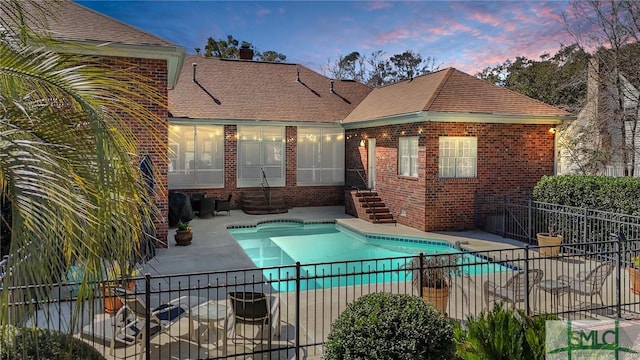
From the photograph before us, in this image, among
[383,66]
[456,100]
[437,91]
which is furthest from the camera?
[383,66]

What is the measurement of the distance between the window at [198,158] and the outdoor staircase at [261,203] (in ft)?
3.99

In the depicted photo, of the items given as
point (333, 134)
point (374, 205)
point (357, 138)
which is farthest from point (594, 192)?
point (333, 134)

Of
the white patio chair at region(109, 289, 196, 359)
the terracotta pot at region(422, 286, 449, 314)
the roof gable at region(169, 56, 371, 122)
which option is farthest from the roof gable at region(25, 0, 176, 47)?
the terracotta pot at region(422, 286, 449, 314)

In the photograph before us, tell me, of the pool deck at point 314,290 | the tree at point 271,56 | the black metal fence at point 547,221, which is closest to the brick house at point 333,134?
the black metal fence at point 547,221

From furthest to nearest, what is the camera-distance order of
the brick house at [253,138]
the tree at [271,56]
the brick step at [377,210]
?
the tree at [271,56] → the brick house at [253,138] → the brick step at [377,210]

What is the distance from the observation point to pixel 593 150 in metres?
19.4

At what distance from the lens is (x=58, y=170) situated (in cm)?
246

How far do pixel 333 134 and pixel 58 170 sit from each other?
18918 mm

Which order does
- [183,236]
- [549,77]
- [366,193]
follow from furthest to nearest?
1. [549,77]
2. [366,193]
3. [183,236]

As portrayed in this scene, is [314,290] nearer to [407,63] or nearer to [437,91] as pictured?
[437,91]

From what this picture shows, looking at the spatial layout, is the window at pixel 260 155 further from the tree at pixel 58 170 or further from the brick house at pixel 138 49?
the tree at pixel 58 170

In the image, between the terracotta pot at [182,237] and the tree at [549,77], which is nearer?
the terracotta pot at [182,237]

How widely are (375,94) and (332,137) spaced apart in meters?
3.29

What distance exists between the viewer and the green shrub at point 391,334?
4.25m
